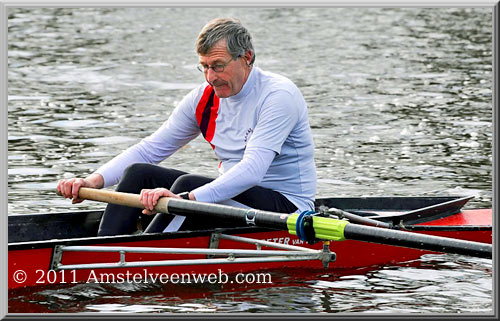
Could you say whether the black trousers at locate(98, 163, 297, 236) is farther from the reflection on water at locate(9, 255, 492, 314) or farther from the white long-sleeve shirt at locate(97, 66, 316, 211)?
the reflection on water at locate(9, 255, 492, 314)

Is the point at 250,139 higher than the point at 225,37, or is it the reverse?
the point at 225,37

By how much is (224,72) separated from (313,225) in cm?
116

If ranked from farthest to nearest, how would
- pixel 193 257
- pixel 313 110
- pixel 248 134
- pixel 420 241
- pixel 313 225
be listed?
pixel 313 110 < pixel 193 257 < pixel 248 134 < pixel 313 225 < pixel 420 241

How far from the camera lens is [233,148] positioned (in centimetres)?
667

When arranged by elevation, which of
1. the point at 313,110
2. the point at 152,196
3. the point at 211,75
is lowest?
the point at 152,196

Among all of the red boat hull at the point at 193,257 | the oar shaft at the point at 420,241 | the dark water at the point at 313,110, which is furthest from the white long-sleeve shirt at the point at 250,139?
the oar shaft at the point at 420,241

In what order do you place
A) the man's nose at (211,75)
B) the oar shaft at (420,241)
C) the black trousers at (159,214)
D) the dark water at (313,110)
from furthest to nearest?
the dark water at (313,110) < the black trousers at (159,214) < the man's nose at (211,75) < the oar shaft at (420,241)

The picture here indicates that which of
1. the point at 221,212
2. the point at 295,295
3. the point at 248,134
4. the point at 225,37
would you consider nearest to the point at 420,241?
the point at 221,212

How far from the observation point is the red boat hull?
6.31 metres

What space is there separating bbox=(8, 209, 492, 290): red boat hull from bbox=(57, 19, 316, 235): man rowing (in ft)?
0.65

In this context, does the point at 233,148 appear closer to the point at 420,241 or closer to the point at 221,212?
the point at 221,212

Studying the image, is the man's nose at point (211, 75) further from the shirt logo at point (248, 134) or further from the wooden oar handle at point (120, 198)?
the wooden oar handle at point (120, 198)

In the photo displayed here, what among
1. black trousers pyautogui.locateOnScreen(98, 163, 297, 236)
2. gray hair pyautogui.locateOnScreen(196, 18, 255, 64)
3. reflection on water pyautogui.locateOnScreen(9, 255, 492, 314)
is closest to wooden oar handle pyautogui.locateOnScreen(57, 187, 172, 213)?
black trousers pyautogui.locateOnScreen(98, 163, 297, 236)

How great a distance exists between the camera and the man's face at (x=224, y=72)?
638 cm
